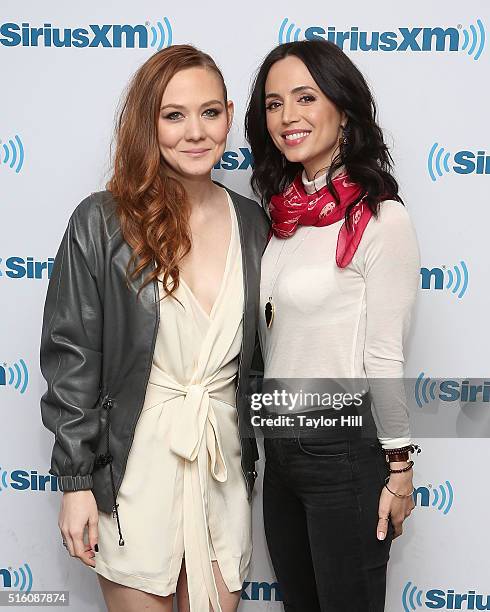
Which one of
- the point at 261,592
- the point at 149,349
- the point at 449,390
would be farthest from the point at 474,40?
the point at 261,592

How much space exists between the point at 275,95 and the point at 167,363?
0.70m

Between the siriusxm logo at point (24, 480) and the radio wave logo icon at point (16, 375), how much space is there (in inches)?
11.3

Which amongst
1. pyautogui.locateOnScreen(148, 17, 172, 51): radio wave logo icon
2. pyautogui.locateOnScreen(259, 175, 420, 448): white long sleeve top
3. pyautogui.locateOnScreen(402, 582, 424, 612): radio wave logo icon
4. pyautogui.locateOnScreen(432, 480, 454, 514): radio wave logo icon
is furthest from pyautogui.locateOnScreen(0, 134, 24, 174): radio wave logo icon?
pyautogui.locateOnScreen(402, 582, 424, 612): radio wave logo icon

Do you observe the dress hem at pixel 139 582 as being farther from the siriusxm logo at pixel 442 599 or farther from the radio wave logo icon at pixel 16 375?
the siriusxm logo at pixel 442 599

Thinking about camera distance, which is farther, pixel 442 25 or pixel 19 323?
pixel 19 323

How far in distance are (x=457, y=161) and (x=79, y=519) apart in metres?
1.40

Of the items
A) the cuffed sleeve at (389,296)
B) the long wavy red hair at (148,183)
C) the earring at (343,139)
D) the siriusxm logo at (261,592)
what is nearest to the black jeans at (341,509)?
the cuffed sleeve at (389,296)

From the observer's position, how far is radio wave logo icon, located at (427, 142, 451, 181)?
75.9 inches

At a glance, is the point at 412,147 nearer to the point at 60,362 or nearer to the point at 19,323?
the point at 60,362

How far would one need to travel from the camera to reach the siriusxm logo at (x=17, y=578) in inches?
86.1

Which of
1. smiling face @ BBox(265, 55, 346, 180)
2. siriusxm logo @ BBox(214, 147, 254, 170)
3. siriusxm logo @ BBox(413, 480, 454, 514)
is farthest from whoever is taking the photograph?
siriusxm logo @ BBox(413, 480, 454, 514)

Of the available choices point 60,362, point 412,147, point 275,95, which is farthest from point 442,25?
point 60,362

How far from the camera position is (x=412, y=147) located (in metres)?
1.93
